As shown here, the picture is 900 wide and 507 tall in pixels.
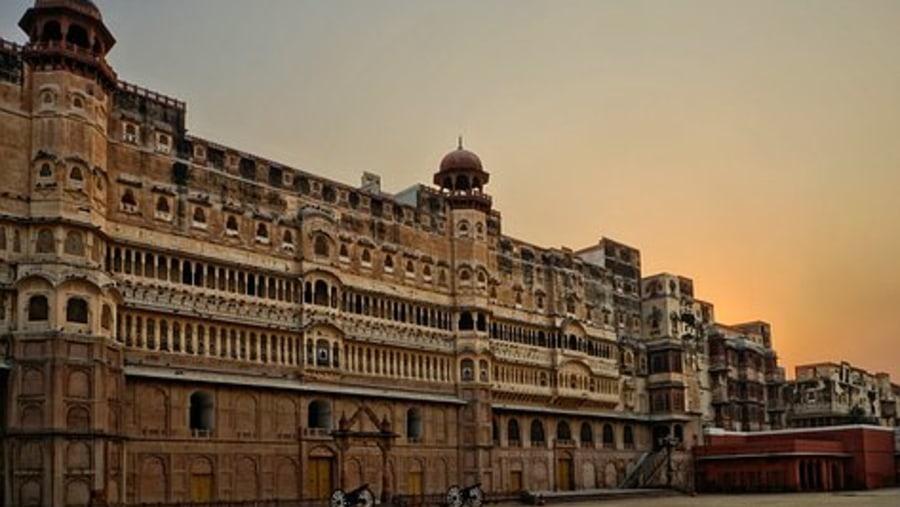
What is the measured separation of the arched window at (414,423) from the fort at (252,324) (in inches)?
6.4

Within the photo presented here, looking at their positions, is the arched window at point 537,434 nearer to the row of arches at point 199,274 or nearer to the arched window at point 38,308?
the row of arches at point 199,274

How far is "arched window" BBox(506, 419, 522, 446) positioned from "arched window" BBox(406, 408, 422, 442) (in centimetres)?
892

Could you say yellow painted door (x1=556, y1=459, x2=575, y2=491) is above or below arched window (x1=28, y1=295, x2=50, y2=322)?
below

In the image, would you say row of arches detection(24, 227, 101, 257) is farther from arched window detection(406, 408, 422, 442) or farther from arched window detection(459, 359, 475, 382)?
arched window detection(459, 359, 475, 382)

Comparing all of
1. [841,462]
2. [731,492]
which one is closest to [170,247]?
[731,492]

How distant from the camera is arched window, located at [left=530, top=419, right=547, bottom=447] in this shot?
7012cm

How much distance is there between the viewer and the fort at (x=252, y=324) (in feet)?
144

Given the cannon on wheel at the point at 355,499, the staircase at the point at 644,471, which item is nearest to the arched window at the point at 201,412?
the cannon on wheel at the point at 355,499

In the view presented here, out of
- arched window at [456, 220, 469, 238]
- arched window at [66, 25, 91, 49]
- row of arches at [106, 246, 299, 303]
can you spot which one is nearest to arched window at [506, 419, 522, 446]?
arched window at [456, 220, 469, 238]

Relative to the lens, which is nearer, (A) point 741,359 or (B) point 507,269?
(B) point 507,269

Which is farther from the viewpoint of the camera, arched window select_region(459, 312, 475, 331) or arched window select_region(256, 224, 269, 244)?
arched window select_region(459, 312, 475, 331)

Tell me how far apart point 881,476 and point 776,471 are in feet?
41.8

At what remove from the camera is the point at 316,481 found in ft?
177

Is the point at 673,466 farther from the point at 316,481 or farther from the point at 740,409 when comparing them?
the point at 316,481
